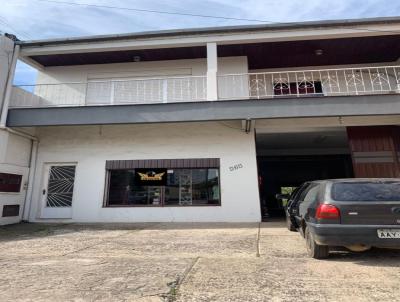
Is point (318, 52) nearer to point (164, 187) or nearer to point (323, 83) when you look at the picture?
point (323, 83)

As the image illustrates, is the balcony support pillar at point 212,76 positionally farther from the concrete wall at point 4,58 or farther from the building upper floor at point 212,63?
the concrete wall at point 4,58

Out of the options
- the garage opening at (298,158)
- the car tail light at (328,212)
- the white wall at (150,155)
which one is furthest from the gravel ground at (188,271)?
the garage opening at (298,158)

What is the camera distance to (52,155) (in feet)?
35.4

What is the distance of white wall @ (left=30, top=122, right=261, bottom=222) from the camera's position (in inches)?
386

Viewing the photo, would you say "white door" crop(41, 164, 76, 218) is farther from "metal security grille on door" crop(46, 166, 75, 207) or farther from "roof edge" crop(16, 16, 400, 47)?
"roof edge" crop(16, 16, 400, 47)

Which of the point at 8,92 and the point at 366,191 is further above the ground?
the point at 8,92

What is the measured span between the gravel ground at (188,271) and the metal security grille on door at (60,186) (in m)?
3.72

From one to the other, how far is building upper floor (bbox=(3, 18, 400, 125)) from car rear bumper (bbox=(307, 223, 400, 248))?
17.0 feet

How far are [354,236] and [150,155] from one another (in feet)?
24.5

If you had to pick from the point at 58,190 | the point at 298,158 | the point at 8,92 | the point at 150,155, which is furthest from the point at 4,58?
the point at 298,158

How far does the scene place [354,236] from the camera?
13.9 ft

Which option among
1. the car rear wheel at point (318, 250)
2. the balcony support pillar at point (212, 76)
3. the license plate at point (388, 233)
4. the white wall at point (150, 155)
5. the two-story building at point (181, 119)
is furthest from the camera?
the white wall at point (150, 155)

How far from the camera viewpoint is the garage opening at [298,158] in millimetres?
11699

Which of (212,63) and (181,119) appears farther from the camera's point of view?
(212,63)
